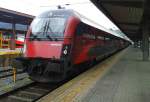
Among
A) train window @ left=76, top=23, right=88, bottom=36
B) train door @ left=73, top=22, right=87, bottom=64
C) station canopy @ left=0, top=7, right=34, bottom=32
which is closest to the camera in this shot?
train door @ left=73, top=22, right=87, bottom=64

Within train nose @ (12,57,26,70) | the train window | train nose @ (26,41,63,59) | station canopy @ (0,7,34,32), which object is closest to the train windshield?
train nose @ (26,41,63,59)

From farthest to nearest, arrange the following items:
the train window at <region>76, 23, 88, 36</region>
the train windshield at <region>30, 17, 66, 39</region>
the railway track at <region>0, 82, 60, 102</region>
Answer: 1. the train window at <region>76, 23, 88, 36</region>
2. the train windshield at <region>30, 17, 66, 39</region>
3. the railway track at <region>0, 82, 60, 102</region>

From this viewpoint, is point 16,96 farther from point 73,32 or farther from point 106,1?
point 106,1

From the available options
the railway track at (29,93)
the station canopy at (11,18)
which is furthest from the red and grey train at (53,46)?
the station canopy at (11,18)

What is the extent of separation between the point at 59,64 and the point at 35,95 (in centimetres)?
136

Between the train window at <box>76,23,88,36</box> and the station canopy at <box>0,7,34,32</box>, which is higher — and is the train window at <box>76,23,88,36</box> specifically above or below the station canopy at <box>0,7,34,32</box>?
below

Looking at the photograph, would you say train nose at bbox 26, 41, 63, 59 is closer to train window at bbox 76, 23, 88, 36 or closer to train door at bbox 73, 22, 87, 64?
train door at bbox 73, 22, 87, 64

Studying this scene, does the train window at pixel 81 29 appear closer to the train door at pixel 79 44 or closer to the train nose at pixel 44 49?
the train door at pixel 79 44

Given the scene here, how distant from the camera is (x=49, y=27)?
1193cm

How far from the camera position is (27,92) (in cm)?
1061

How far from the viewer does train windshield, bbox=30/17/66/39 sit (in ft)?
38.1

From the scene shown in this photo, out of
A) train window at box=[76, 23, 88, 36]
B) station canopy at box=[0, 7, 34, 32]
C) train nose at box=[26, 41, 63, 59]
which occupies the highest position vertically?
station canopy at box=[0, 7, 34, 32]

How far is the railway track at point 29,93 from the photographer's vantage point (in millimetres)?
9469

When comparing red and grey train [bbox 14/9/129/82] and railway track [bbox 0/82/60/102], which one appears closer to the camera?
railway track [bbox 0/82/60/102]
